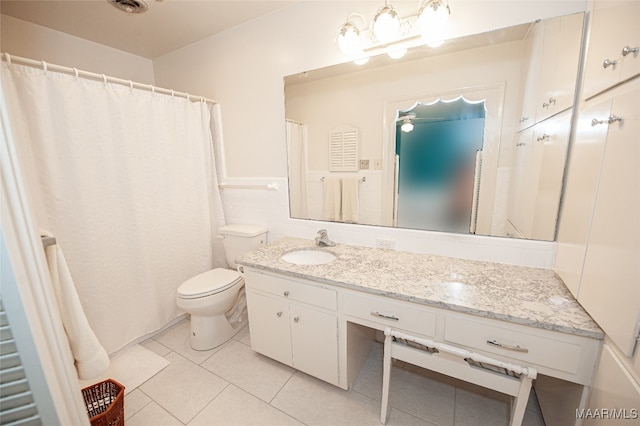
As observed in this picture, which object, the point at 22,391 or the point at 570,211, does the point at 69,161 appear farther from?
the point at 570,211

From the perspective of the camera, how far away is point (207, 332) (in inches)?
71.7

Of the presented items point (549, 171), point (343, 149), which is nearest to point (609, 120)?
point (549, 171)

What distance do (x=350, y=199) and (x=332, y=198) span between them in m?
0.14

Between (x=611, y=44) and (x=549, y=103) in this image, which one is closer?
(x=611, y=44)

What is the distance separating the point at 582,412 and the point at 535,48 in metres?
1.53

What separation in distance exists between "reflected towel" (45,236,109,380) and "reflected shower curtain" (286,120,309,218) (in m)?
1.28

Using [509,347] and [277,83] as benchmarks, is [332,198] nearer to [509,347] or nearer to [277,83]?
[277,83]

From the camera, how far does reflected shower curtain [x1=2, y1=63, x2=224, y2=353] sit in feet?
4.66

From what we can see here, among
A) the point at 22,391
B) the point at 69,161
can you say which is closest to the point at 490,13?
the point at 22,391

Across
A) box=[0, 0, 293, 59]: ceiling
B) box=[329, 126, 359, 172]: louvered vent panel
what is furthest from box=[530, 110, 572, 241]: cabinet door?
box=[0, 0, 293, 59]: ceiling

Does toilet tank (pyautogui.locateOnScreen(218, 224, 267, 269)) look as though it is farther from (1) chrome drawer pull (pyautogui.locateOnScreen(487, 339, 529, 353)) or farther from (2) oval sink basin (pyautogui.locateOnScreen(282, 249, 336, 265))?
(1) chrome drawer pull (pyautogui.locateOnScreen(487, 339, 529, 353))

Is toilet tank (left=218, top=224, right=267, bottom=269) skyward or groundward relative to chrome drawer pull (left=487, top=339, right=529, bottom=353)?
skyward

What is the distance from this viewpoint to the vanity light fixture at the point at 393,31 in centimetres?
123

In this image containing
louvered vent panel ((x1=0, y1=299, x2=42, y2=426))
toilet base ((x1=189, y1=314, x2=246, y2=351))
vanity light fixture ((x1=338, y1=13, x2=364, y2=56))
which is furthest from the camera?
toilet base ((x1=189, y1=314, x2=246, y2=351))
